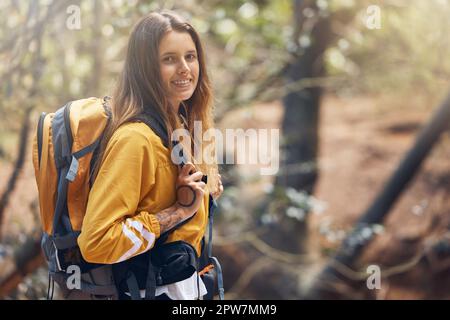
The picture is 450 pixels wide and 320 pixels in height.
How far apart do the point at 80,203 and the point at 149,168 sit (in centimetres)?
23

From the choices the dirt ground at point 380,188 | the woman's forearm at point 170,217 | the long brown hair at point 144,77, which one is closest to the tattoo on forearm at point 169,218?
the woman's forearm at point 170,217

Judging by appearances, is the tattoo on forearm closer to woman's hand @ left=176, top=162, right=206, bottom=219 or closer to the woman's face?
woman's hand @ left=176, top=162, right=206, bottom=219

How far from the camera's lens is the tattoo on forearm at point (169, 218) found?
1.78 meters

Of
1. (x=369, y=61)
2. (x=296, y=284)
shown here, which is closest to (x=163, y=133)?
(x=296, y=284)

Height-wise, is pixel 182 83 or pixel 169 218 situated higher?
pixel 182 83

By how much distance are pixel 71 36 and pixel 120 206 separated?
8.27 feet

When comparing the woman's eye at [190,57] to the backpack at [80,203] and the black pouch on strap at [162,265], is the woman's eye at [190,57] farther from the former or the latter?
the black pouch on strap at [162,265]

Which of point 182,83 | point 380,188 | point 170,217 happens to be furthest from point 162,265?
point 380,188

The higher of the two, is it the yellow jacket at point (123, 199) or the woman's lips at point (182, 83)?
the woman's lips at point (182, 83)

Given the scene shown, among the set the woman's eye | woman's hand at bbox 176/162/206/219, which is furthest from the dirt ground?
woman's hand at bbox 176/162/206/219

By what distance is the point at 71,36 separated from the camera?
400 centimetres

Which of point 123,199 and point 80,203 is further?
point 80,203

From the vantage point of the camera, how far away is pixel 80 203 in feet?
6.00

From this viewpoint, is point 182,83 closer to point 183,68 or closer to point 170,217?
point 183,68
